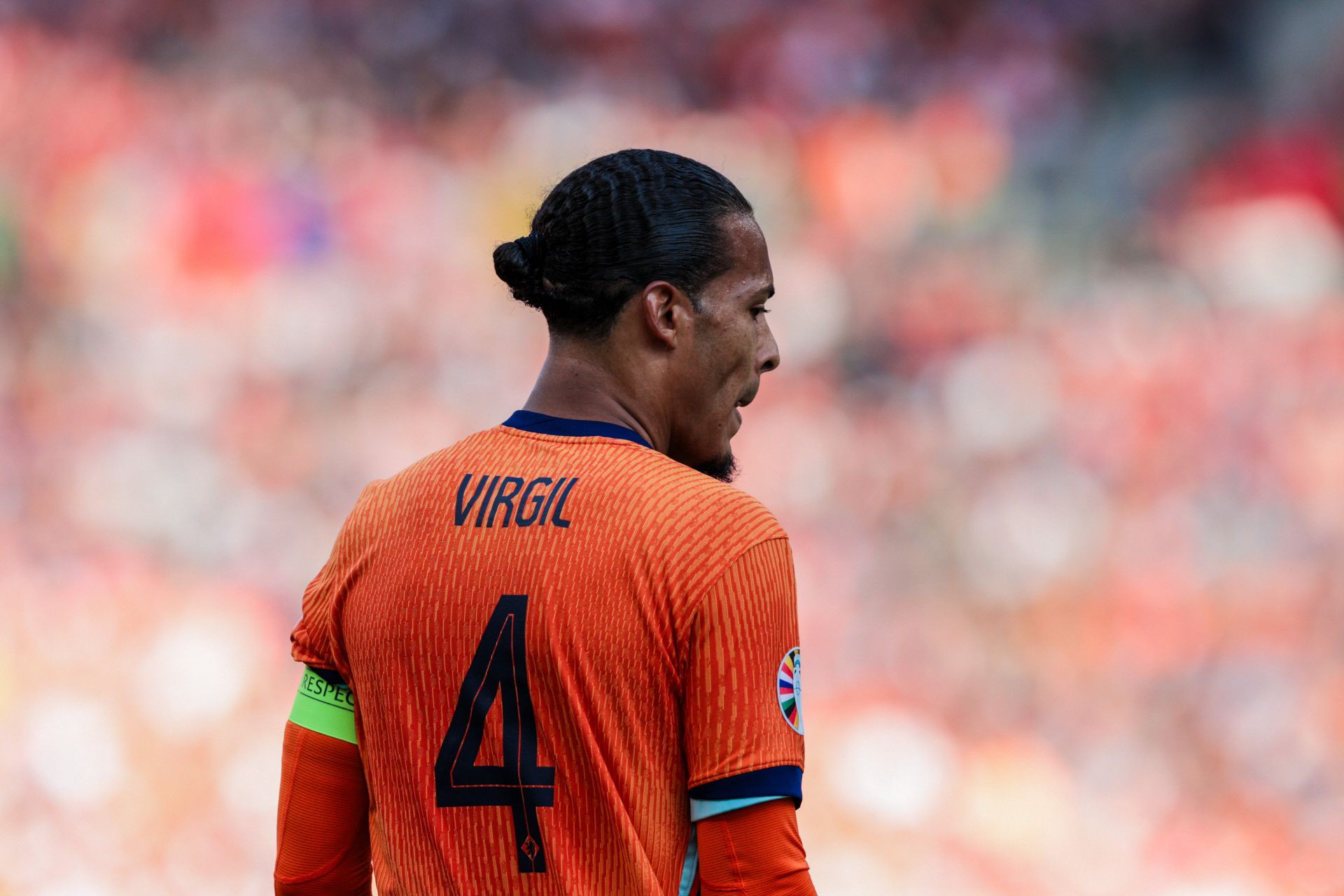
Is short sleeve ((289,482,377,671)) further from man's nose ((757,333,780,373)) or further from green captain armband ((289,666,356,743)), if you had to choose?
man's nose ((757,333,780,373))

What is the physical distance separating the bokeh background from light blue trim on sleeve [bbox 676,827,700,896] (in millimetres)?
1797

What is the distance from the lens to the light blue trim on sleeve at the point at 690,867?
29.2 inches

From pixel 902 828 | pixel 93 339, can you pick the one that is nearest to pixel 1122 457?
pixel 902 828

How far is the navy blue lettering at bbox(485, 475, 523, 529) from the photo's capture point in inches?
29.6

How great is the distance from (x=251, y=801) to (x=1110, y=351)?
1877mm

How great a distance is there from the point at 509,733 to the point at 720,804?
→ 13 cm

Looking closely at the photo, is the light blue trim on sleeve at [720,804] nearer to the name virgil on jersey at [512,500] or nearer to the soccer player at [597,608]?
the soccer player at [597,608]

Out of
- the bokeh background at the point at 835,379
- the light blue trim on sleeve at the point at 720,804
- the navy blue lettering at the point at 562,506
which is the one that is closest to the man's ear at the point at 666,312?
the navy blue lettering at the point at 562,506

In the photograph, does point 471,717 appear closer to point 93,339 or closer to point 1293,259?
point 93,339

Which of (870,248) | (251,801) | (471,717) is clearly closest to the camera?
(471,717)

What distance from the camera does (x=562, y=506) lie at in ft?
2.43

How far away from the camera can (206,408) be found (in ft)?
8.38

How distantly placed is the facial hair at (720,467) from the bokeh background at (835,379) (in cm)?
159

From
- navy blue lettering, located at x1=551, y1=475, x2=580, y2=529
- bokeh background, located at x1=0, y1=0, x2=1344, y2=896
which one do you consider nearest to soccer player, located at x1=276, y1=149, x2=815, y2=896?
navy blue lettering, located at x1=551, y1=475, x2=580, y2=529
